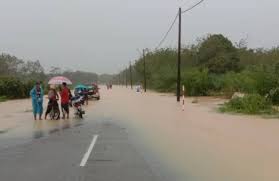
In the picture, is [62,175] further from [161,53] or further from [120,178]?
[161,53]

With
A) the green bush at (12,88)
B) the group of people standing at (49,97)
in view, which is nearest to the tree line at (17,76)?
the green bush at (12,88)

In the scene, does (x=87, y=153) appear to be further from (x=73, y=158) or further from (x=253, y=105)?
(x=253, y=105)

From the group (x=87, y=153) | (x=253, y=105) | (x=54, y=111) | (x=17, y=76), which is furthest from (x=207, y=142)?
(x=17, y=76)

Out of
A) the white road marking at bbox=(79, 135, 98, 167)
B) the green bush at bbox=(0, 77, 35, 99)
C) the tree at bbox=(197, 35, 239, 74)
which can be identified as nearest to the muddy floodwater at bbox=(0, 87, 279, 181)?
the white road marking at bbox=(79, 135, 98, 167)

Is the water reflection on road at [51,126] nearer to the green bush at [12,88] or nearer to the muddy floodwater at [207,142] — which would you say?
the muddy floodwater at [207,142]

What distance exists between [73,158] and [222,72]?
224ft

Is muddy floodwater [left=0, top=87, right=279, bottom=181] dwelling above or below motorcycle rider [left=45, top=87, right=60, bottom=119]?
below

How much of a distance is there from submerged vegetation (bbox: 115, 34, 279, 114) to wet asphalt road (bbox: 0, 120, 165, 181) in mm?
13629

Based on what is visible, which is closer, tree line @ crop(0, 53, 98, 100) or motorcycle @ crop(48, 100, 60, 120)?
motorcycle @ crop(48, 100, 60, 120)

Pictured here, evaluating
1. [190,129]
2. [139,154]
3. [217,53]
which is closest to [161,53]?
[217,53]

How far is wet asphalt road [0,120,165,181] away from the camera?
31.5ft

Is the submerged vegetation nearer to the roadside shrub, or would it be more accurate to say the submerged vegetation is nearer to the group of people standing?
the roadside shrub

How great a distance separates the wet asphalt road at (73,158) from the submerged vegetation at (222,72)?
13.6 metres

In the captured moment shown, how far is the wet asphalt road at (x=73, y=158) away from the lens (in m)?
9.59
